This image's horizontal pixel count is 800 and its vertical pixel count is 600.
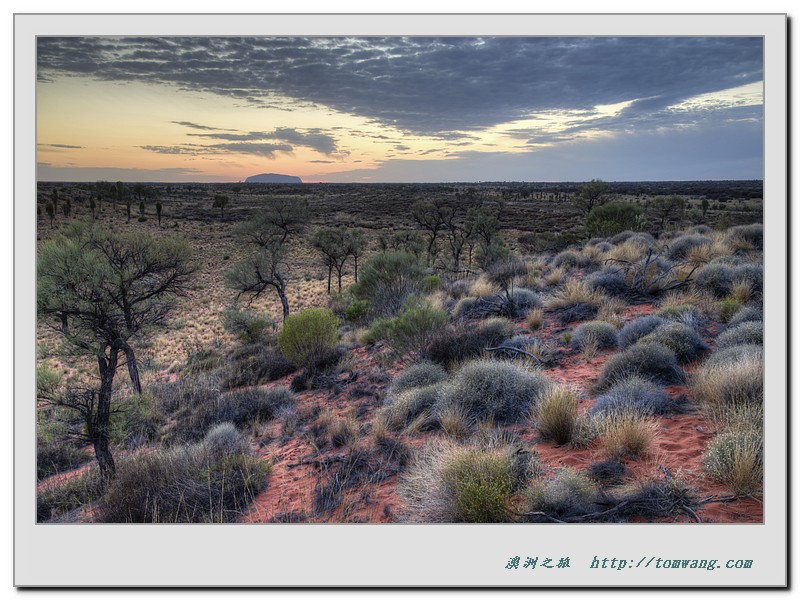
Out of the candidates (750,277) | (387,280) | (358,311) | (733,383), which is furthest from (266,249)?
(733,383)

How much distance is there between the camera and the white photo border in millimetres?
3035

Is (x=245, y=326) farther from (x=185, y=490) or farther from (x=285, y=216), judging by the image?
(x=185, y=490)

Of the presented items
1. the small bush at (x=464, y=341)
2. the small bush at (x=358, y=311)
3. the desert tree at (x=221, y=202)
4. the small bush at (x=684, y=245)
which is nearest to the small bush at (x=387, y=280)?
the small bush at (x=358, y=311)

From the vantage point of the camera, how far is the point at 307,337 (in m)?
12.2

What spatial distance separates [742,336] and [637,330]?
1337 millimetres

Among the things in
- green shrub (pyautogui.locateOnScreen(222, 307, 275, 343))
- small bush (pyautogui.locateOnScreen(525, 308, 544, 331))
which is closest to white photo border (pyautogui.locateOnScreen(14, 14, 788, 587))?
small bush (pyautogui.locateOnScreen(525, 308, 544, 331))

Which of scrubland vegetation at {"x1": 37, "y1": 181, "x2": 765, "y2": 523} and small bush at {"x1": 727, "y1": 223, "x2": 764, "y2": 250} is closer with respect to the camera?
scrubland vegetation at {"x1": 37, "y1": 181, "x2": 765, "y2": 523}

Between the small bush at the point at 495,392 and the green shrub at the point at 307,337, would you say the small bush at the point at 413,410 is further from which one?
the green shrub at the point at 307,337

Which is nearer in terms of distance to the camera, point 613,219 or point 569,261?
point 569,261

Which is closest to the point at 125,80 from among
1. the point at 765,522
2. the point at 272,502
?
the point at 272,502

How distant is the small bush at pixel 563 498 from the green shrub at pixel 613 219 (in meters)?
22.1

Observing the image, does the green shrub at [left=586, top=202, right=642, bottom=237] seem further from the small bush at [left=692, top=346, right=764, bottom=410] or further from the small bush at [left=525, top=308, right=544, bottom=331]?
the small bush at [left=692, top=346, right=764, bottom=410]

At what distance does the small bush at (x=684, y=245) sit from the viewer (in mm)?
12242

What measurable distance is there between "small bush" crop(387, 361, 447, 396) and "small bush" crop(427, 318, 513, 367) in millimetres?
457
